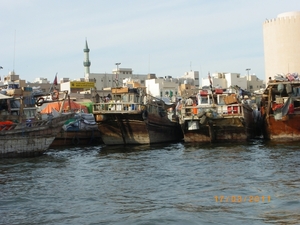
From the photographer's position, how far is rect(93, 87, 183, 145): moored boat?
25.7m

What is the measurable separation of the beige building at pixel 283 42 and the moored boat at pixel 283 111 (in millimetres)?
23249

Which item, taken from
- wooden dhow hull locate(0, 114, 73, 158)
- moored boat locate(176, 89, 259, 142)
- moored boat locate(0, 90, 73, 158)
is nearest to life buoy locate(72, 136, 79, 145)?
moored boat locate(0, 90, 73, 158)

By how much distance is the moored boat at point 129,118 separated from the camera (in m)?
25.7

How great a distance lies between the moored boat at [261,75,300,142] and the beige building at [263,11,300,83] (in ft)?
76.3

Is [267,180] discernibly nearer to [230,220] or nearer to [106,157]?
[230,220]

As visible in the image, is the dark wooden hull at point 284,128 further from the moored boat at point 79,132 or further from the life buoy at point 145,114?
the moored boat at point 79,132

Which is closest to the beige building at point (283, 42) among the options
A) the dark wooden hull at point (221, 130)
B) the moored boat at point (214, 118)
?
the moored boat at point (214, 118)

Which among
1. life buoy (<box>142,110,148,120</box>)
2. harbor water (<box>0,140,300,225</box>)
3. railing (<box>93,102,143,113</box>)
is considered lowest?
harbor water (<box>0,140,300,225</box>)

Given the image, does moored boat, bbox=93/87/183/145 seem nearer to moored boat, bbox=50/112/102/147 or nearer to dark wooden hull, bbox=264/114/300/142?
moored boat, bbox=50/112/102/147

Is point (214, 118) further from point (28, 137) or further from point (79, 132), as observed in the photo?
point (28, 137)

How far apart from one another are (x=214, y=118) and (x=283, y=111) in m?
3.66

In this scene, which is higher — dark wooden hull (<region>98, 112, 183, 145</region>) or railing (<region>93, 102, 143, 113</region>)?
railing (<region>93, 102, 143, 113</region>)

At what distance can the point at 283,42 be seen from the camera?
48750 mm
